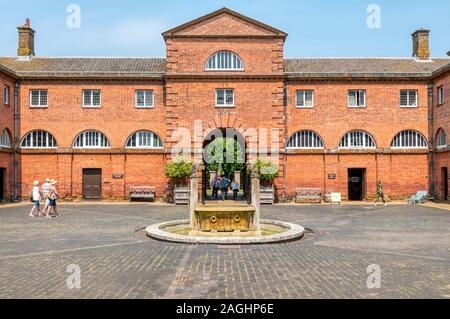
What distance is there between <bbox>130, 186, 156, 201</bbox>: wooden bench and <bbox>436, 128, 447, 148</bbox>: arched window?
19.2m

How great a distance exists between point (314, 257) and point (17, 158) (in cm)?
2421

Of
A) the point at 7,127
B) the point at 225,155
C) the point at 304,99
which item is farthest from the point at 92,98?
the point at 304,99

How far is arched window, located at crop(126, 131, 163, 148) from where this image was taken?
29.0m

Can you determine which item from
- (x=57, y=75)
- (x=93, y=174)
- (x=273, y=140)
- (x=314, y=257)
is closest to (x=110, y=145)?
(x=93, y=174)

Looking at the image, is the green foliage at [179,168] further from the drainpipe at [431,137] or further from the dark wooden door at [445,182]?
the dark wooden door at [445,182]

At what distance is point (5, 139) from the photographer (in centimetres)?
2769

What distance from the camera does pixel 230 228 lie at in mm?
13672

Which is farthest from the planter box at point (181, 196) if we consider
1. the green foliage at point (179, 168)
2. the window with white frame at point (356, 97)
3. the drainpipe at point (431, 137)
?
the drainpipe at point (431, 137)

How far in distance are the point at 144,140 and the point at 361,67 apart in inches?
638

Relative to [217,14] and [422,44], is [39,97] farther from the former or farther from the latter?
[422,44]

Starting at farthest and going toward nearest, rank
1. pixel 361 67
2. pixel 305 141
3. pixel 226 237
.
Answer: pixel 361 67, pixel 305 141, pixel 226 237

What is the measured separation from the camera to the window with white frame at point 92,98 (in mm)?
29133

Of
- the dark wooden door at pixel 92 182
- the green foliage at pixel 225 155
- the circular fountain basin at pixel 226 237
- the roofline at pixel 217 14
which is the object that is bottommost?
the circular fountain basin at pixel 226 237

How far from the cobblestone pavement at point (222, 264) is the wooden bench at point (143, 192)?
12033mm
